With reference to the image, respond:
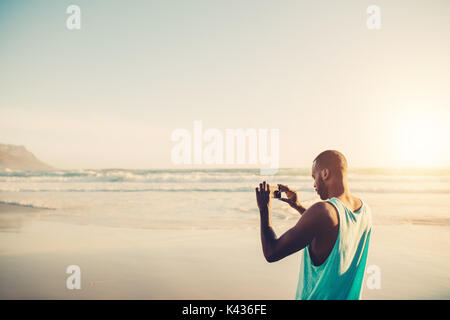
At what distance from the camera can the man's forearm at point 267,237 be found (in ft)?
4.33

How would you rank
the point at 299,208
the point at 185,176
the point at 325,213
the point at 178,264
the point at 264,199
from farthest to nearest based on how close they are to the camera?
the point at 185,176 < the point at 178,264 < the point at 299,208 < the point at 264,199 < the point at 325,213

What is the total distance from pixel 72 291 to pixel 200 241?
6.24 feet

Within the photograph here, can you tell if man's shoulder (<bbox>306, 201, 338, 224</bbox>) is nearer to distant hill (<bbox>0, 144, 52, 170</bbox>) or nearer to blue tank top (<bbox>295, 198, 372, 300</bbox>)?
blue tank top (<bbox>295, 198, 372, 300</bbox>)

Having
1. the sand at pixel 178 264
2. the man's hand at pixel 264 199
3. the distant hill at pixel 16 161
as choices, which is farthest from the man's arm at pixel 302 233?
the distant hill at pixel 16 161

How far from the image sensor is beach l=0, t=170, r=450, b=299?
10.8ft

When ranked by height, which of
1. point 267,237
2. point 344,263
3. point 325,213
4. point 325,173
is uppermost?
point 325,173

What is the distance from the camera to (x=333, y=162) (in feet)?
4.49

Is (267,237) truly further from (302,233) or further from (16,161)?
(16,161)

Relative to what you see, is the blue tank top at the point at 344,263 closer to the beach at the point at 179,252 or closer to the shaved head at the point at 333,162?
the shaved head at the point at 333,162

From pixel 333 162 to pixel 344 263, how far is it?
0.41 metres

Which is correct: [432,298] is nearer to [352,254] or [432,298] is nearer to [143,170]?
[352,254]

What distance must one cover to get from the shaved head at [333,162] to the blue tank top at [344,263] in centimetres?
14

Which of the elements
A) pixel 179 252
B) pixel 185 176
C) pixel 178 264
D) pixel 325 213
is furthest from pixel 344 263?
pixel 185 176

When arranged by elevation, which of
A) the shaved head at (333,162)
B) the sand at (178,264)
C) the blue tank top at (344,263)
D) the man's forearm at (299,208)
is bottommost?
the sand at (178,264)
